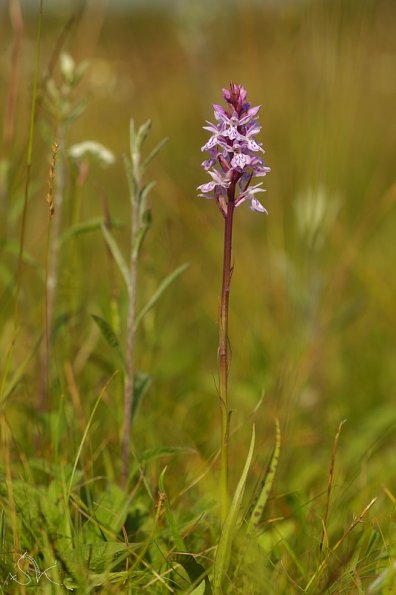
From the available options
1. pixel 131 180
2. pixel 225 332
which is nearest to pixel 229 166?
pixel 225 332

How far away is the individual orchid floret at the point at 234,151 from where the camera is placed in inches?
50.4

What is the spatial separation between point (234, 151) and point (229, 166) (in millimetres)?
26

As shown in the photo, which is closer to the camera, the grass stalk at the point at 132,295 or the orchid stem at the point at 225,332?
the orchid stem at the point at 225,332

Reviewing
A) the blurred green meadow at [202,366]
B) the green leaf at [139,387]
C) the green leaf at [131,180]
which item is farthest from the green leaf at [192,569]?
the green leaf at [131,180]

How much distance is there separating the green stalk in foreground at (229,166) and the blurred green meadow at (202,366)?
4.5 inches

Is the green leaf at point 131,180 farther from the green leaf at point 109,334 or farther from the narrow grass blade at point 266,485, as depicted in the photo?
the narrow grass blade at point 266,485

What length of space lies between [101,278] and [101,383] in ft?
3.98

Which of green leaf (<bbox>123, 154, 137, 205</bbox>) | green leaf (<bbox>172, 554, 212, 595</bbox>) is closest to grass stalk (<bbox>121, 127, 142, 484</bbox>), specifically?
green leaf (<bbox>123, 154, 137, 205</bbox>)

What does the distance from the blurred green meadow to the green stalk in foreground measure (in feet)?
0.38

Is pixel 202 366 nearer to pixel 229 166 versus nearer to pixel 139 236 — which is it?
pixel 139 236

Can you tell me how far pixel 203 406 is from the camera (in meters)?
2.54

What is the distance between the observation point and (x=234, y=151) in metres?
1.29

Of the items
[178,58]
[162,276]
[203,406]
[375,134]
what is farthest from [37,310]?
[178,58]

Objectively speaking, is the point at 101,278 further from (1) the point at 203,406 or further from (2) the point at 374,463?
(2) the point at 374,463
